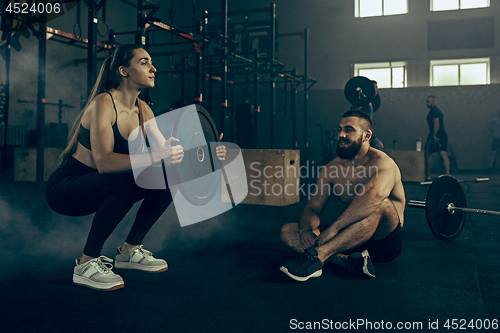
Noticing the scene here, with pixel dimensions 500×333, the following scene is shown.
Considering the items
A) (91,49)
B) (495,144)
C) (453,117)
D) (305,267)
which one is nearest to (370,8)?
(453,117)

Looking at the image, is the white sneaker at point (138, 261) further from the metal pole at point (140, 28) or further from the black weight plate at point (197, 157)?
the metal pole at point (140, 28)

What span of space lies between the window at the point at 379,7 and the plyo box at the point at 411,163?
16.5 feet

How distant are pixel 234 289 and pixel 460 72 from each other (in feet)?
30.9

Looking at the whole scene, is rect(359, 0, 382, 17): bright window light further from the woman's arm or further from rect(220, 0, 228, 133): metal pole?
the woman's arm

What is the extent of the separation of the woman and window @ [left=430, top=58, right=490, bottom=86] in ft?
30.1

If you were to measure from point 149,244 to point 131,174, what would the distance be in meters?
0.83

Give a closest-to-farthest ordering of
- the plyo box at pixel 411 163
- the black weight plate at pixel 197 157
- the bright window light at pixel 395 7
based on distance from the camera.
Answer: the black weight plate at pixel 197 157, the plyo box at pixel 411 163, the bright window light at pixel 395 7

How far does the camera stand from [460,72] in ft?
30.1

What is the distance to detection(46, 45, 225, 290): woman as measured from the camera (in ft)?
4.82

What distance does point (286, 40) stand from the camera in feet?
34.4

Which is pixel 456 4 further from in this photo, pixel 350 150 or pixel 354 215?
pixel 354 215

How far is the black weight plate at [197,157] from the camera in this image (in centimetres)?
188

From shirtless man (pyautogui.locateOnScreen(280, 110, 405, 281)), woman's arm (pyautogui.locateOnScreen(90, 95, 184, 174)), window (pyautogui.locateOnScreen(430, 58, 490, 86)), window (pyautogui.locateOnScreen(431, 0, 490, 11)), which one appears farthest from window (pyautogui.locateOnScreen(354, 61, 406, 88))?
woman's arm (pyautogui.locateOnScreen(90, 95, 184, 174))

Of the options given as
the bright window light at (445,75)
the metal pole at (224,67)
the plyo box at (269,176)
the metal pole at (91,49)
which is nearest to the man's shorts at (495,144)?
the bright window light at (445,75)
